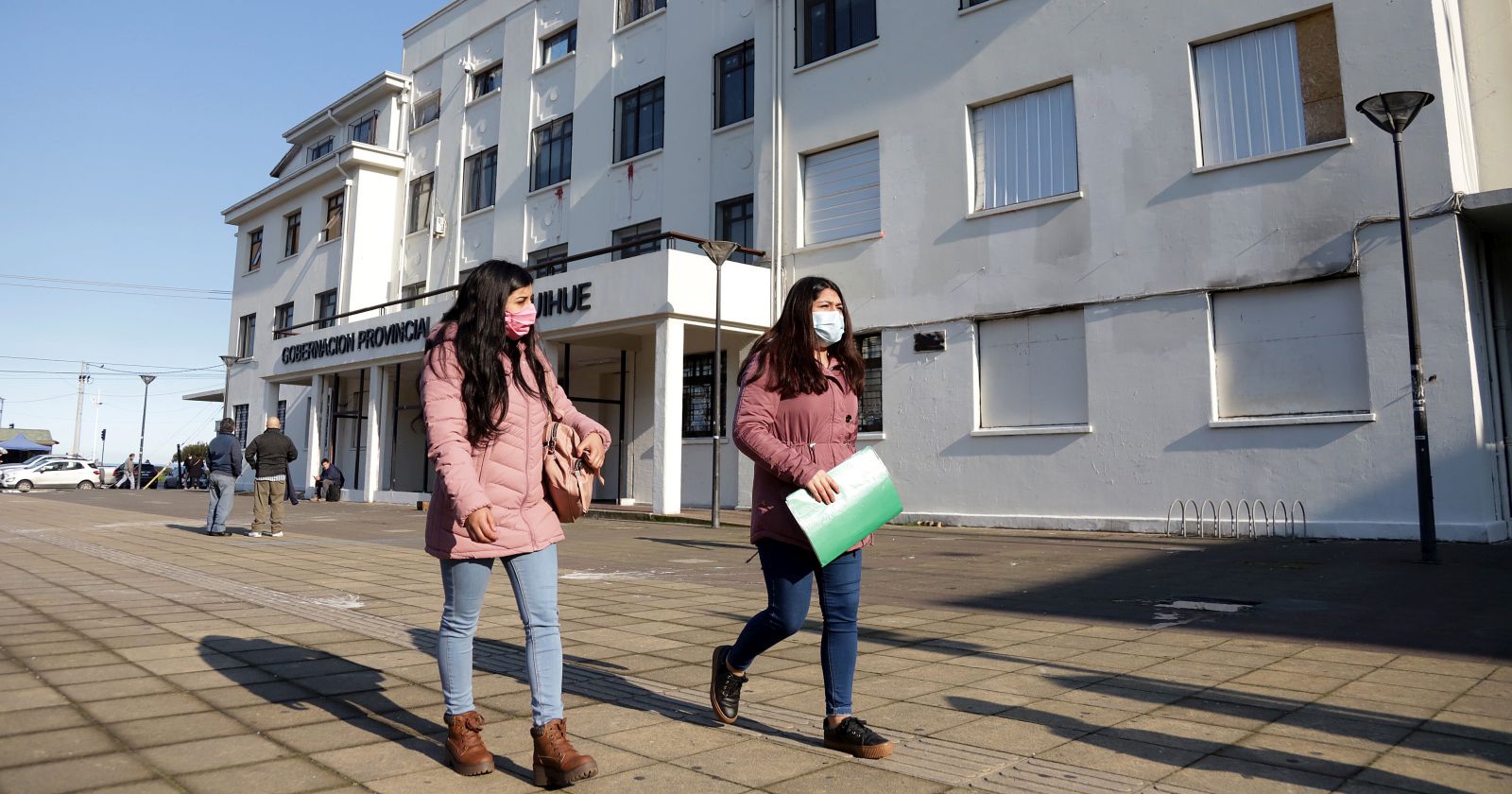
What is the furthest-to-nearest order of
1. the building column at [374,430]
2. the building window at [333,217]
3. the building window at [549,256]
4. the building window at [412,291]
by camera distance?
1. the building window at [333,217]
2. the building window at [412,291]
3. the building column at [374,430]
4. the building window at [549,256]

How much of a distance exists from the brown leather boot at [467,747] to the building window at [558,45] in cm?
2391

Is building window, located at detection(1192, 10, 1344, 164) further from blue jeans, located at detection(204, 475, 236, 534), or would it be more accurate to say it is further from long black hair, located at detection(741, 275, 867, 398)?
blue jeans, located at detection(204, 475, 236, 534)

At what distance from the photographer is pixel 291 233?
3438cm

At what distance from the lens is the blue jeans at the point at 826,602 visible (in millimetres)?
3525

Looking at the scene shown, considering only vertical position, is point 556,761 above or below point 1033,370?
below

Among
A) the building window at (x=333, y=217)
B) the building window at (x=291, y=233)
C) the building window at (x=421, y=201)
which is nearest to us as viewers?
the building window at (x=421, y=201)

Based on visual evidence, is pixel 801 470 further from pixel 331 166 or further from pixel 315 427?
pixel 331 166

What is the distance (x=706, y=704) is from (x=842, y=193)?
48.2 ft

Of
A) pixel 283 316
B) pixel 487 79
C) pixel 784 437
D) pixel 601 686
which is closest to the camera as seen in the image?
pixel 784 437

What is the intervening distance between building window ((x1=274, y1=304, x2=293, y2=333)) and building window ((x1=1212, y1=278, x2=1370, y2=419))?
30097mm

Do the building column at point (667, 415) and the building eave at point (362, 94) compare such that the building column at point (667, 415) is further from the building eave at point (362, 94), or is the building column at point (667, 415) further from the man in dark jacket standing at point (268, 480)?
the building eave at point (362, 94)

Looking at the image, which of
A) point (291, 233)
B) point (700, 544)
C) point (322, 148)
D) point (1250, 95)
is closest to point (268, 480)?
point (700, 544)

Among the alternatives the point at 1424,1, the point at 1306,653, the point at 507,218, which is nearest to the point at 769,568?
the point at 1306,653

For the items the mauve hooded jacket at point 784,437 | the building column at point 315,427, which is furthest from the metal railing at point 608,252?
the mauve hooded jacket at point 784,437
